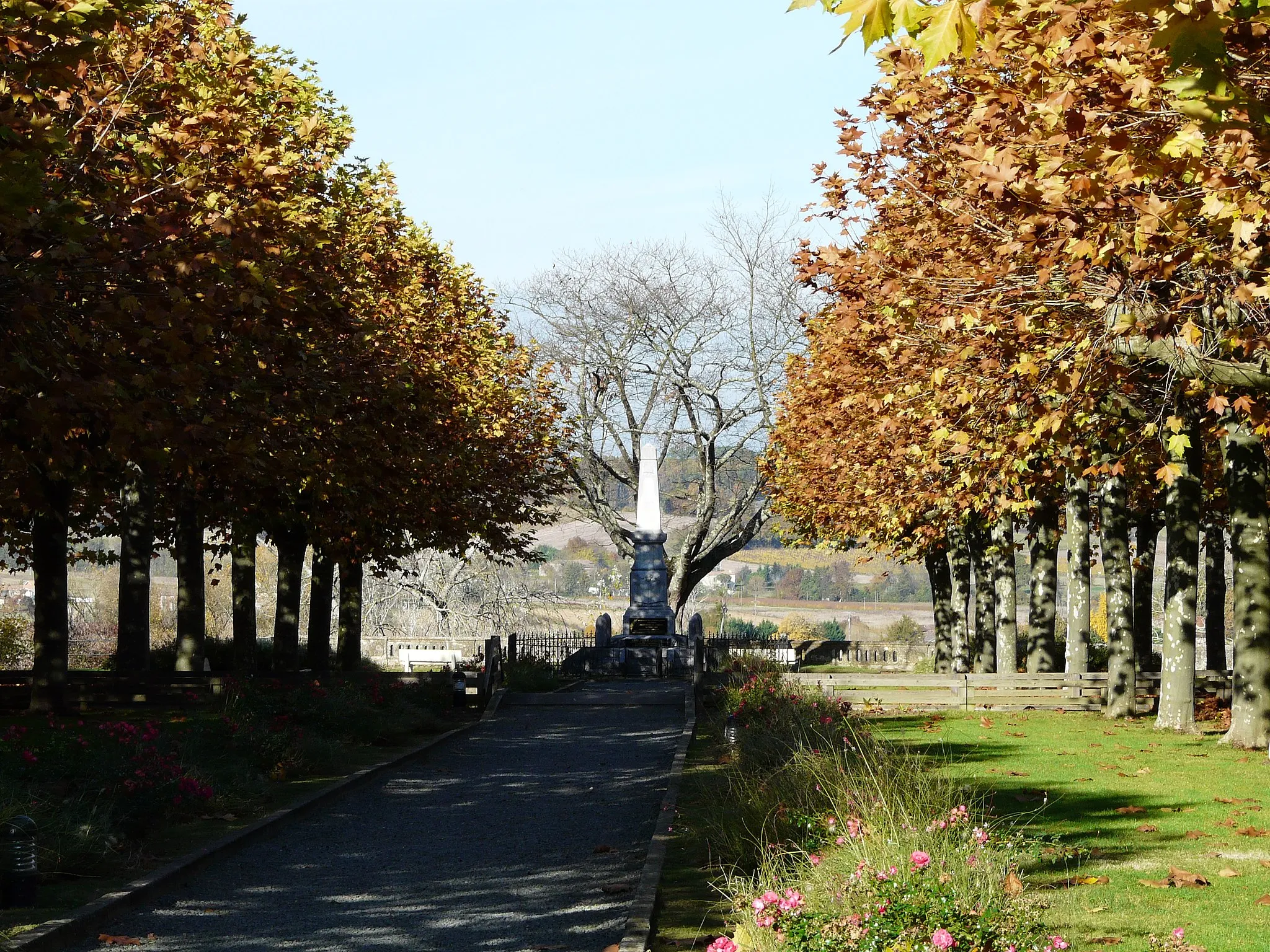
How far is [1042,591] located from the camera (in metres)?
31.0

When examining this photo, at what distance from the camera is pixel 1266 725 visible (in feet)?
59.3

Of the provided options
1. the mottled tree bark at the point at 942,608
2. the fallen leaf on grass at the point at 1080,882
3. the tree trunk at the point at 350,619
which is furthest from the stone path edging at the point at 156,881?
the mottled tree bark at the point at 942,608

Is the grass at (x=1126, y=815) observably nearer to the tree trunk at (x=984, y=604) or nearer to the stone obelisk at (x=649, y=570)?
the tree trunk at (x=984, y=604)

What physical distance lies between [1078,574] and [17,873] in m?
20.8

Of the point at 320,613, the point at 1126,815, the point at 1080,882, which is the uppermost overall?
the point at 320,613

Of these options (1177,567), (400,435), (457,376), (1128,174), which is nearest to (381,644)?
(457,376)

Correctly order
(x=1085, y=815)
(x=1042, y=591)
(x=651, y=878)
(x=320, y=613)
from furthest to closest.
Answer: (x=1042, y=591)
(x=320, y=613)
(x=1085, y=815)
(x=651, y=878)

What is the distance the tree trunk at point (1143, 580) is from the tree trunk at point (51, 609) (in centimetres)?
2270

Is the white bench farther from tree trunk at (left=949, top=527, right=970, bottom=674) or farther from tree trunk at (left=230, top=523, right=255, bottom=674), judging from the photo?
tree trunk at (left=949, top=527, right=970, bottom=674)

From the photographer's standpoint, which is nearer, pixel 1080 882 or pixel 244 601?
pixel 1080 882

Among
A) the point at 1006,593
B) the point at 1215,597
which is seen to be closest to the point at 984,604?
the point at 1006,593

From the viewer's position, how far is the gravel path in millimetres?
8758

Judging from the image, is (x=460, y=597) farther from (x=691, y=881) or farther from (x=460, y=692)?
(x=691, y=881)

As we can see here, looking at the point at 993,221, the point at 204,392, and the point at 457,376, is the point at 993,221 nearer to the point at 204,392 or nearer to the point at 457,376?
the point at 204,392
